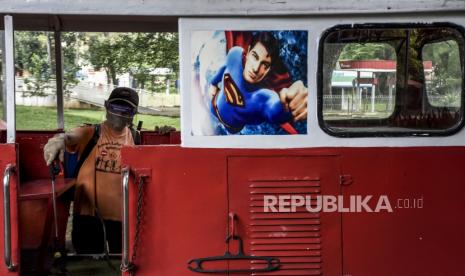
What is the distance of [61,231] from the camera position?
Result: 4.43 metres

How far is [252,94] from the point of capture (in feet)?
10.7

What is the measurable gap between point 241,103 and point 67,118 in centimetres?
336

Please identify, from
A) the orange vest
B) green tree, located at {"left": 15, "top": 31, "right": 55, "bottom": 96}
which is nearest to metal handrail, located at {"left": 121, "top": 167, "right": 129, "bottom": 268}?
the orange vest

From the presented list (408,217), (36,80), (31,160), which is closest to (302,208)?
(408,217)

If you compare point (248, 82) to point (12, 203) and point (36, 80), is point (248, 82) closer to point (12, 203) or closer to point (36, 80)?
point (12, 203)

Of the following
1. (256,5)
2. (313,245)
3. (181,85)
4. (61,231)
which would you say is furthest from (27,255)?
(256,5)

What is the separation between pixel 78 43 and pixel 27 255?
258cm

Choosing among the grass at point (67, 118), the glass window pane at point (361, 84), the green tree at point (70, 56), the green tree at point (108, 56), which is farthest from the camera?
the green tree at point (108, 56)

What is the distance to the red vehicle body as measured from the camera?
328cm

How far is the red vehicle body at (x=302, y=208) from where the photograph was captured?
328 cm

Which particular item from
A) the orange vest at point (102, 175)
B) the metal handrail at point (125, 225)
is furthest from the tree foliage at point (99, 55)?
the metal handrail at point (125, 225)

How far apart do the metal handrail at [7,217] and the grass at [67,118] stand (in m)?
2.06

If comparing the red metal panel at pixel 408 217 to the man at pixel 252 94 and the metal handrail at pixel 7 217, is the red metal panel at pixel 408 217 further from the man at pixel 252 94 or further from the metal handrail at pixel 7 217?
the metal handrail at pixel 7 217

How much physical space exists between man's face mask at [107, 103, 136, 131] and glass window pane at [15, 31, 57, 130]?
1046mm
